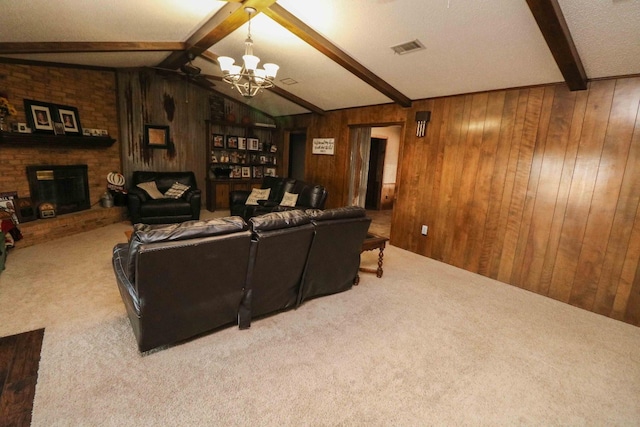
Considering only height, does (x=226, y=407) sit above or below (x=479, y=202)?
below

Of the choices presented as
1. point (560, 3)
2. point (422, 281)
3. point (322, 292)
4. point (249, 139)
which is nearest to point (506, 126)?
point (560, 3)

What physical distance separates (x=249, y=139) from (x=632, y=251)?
21.0 feet

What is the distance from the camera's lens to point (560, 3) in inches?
78.1

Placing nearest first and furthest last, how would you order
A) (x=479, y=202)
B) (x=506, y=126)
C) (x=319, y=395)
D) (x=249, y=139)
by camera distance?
(x=319, y=395) → (x=506, y=126) → (x=479, y=202) → (x=249, y=139)

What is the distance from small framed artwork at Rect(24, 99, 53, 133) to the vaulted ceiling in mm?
546

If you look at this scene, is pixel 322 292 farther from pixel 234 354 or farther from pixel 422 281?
pixel 422 281

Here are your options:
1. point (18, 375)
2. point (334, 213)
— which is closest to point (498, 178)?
point (334, 213)

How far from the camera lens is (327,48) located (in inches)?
125

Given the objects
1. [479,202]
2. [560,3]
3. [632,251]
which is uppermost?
[560,3]

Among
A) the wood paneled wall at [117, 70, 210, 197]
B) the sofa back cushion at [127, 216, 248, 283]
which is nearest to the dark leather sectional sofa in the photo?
the sofa back cushion at [127, 216, 248, 283]

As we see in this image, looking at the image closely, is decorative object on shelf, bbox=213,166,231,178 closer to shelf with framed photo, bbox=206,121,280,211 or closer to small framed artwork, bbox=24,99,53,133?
shelf with framed photo, bbox=206,121,280,211

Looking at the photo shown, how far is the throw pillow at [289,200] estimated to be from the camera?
4.90 m

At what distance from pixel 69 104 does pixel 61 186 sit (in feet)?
4.05

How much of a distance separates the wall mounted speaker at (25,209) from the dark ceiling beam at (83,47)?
5.72 feet
